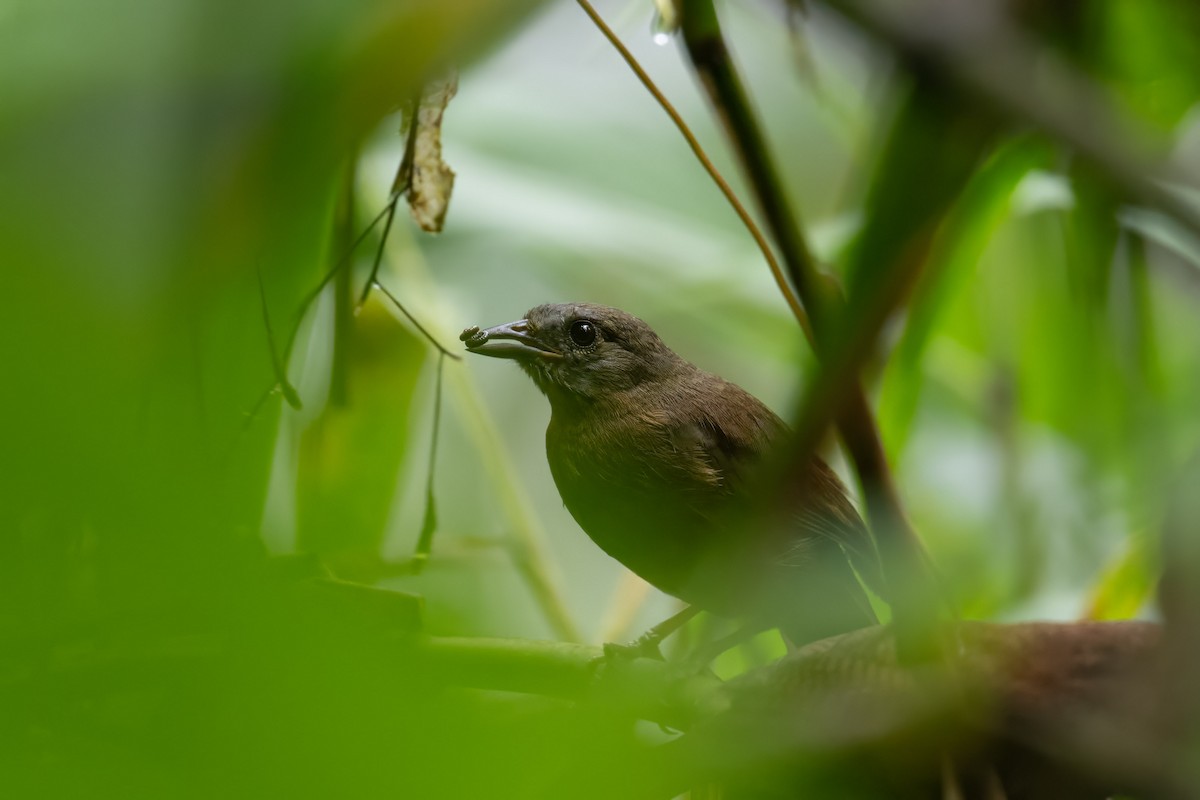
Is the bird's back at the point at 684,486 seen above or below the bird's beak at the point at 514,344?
below

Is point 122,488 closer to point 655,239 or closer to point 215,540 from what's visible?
point 215,540

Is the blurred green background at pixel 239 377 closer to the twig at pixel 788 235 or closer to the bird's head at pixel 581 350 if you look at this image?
the twig at pixel 788 235

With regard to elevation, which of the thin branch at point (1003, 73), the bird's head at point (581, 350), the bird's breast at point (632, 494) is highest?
the thin branch at point (1003, 73)

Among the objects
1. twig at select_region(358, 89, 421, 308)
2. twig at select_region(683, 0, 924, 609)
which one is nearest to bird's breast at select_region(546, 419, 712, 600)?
twig at select_region(358, 89, 421, 308)

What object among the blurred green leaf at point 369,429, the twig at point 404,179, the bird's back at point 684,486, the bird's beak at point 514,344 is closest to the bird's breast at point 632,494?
the bird's back at point 684,486

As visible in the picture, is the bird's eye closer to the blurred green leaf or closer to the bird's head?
the bird's head

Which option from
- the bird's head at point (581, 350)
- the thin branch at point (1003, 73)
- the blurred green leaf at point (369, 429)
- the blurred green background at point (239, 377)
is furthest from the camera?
the bird's head at point (581, 350)

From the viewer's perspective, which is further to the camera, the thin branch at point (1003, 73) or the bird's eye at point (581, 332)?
the bird's eye at point (581, 332)

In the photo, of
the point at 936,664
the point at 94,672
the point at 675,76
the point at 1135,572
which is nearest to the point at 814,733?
the point at 936,664
